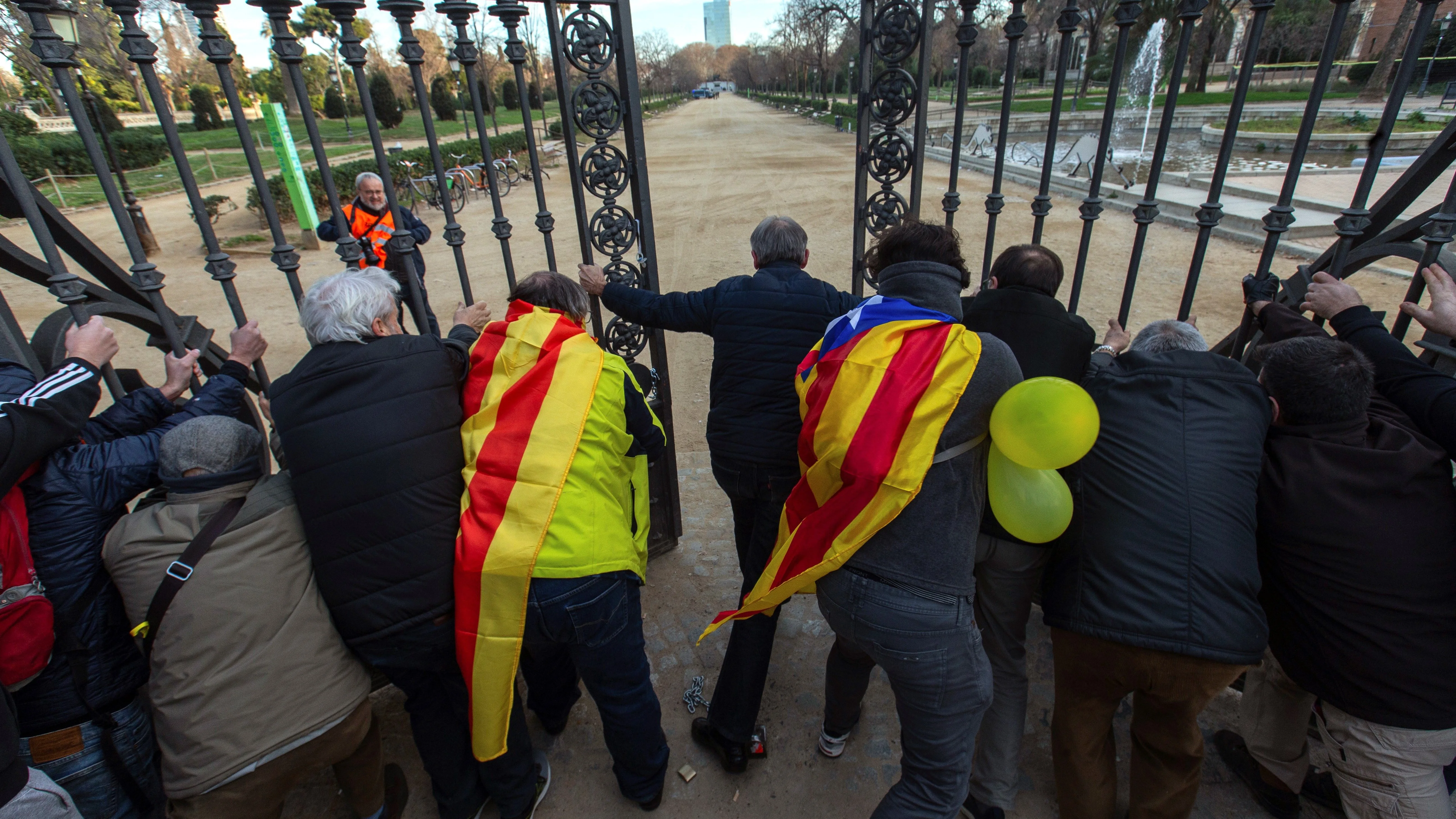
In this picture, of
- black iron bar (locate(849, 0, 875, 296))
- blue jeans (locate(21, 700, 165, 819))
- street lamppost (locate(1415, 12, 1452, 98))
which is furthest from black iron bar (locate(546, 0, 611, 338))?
street lamppost (locate(1415, 12, 1452, 98))

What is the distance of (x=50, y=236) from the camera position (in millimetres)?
2125

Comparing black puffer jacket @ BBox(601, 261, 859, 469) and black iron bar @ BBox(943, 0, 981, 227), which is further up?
black iron bar @ BBox(943, 0, 981, 227)

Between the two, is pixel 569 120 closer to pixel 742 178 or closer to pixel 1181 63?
pixel 1181 63

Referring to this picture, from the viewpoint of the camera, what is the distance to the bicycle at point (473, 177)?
54.3ft

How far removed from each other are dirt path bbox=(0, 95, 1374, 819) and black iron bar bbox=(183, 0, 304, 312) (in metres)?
1.90

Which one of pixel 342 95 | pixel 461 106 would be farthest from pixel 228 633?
pixel 342 95

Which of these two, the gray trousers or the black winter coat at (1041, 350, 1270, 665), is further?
the gray trousers

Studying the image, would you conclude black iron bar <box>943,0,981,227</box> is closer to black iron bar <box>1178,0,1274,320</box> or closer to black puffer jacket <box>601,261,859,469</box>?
black puffer jacket <box>601,261,859,469</box>

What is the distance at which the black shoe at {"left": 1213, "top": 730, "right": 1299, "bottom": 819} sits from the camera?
2297mm

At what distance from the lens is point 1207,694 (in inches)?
76.2

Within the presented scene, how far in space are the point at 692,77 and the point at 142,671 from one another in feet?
376

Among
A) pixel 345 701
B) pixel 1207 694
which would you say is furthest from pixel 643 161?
pixel 1207 694

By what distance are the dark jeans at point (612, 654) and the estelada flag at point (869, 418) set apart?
1.69 feet

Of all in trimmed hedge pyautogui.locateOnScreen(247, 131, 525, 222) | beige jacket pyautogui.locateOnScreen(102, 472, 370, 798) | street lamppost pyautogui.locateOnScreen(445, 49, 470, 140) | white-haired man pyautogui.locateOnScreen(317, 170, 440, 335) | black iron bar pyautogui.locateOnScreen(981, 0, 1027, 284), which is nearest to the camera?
beige jacket pyautogui.locateOnScreen(102, 472, 370, 798)
